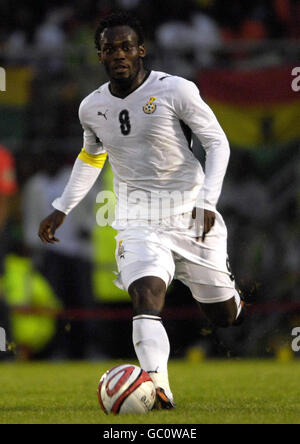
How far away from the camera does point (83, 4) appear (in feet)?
46.4

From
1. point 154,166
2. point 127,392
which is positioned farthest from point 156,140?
point 127,392

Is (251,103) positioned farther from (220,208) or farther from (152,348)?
(152,348)

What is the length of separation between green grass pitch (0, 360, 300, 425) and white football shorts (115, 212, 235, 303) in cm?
79

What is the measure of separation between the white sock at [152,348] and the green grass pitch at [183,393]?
0.22 metres

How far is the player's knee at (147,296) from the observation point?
19.4ft

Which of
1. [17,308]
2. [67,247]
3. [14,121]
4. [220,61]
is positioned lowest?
[17,308]

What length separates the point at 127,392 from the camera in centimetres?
555

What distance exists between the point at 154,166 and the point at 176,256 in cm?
61

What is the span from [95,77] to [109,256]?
2036mm

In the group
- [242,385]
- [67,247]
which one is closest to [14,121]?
[67,247]

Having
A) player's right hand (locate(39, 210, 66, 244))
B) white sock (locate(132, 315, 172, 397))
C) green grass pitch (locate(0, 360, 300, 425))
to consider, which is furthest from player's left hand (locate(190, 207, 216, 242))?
player's right hand (locate(39, 210, 66, 244))

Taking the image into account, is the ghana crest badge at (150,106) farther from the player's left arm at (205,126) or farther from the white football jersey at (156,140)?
the player's left arm at (205,126)

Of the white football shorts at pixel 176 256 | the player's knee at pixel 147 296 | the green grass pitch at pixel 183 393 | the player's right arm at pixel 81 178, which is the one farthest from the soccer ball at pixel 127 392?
the player's right arm at pixel 81 178
